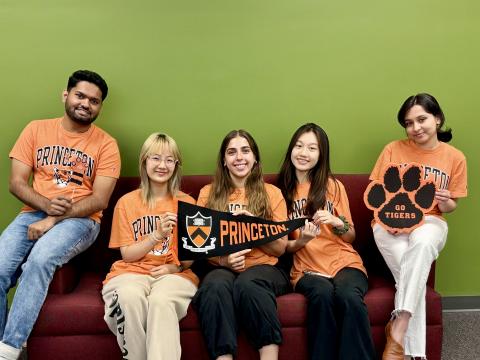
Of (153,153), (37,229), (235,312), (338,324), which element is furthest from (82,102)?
(338,324)

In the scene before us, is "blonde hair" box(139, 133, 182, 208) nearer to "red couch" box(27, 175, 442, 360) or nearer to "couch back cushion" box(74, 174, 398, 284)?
"couch back cushion" box(74, 174, 398, 284)

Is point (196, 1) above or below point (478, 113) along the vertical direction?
above

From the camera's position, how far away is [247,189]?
262cm

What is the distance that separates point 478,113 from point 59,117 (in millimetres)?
2822

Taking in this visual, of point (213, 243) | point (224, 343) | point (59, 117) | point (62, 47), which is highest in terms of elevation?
point (62, 47)

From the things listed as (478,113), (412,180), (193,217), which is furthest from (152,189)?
(478,113)

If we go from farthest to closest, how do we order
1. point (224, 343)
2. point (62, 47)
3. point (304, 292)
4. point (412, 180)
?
point (62, 47)
point (412, 180)
point (304, 292)
point (224, 343)

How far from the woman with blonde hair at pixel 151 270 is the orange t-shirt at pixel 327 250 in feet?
1.97

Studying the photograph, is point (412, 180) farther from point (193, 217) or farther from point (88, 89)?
point (88, 89)

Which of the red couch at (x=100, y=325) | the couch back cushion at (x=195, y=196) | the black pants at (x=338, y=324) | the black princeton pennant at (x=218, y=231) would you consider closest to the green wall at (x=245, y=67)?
the couch back cushion at (x=195, y=196)

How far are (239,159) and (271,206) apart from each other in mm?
312

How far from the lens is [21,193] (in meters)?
2.63

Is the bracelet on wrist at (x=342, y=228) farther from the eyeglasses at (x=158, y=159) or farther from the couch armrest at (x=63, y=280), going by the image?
the couch armrest at (x=63, y=280)

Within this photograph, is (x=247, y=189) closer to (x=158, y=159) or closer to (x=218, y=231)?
(x=218, y=231)
